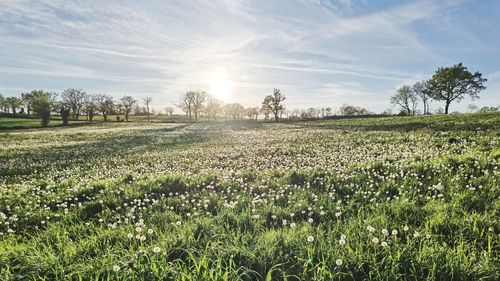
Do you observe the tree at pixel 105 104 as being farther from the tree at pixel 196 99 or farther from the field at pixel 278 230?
the field at pixel 278 230

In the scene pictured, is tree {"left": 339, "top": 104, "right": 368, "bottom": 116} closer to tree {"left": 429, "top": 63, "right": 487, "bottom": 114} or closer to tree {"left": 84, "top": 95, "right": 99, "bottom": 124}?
tree {"left": 429, "top": 63, "right": 487, "bottom": 114}

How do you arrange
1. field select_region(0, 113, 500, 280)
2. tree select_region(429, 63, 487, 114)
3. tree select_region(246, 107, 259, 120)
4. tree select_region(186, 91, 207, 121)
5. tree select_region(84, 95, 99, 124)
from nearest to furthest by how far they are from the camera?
→ field select_region(0, 113, 500, 280)
tree select_region(429, 63, 487, 114)
tree select_region(84, 95, 99, 124)
tree select_region(186, 91, 207, 121)
tree select_region(246, 107, 259, 120)

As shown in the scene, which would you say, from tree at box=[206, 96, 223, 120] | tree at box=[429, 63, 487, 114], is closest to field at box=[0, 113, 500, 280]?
tree at box=[429, 63, 487, 114]

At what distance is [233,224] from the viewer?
561 centimetres

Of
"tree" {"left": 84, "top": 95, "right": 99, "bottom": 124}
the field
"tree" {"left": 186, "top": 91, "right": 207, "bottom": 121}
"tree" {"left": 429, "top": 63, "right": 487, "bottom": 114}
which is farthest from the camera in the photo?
"tree" {"left": 186, "top": 91, "right": 207, "bottom": 121}

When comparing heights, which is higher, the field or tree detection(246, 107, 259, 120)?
tree detection(246, 107, 259, 120)

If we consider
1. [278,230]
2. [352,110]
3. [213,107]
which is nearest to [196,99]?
[213,107]

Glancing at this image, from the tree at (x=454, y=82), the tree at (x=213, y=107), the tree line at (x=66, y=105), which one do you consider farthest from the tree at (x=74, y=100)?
the tree at (x=454, y=82)

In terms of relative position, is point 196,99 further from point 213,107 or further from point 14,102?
point 14,102

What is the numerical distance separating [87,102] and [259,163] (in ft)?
419

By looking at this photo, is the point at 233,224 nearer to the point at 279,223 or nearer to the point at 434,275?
the point at 279,223

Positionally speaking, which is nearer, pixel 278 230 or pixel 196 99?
pixel 278 230

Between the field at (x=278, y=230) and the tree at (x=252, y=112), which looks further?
the tree at (x=252, y=112)

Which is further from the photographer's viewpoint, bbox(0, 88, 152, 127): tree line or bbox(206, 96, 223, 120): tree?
bbox(206, 96, 223, 120): tree
